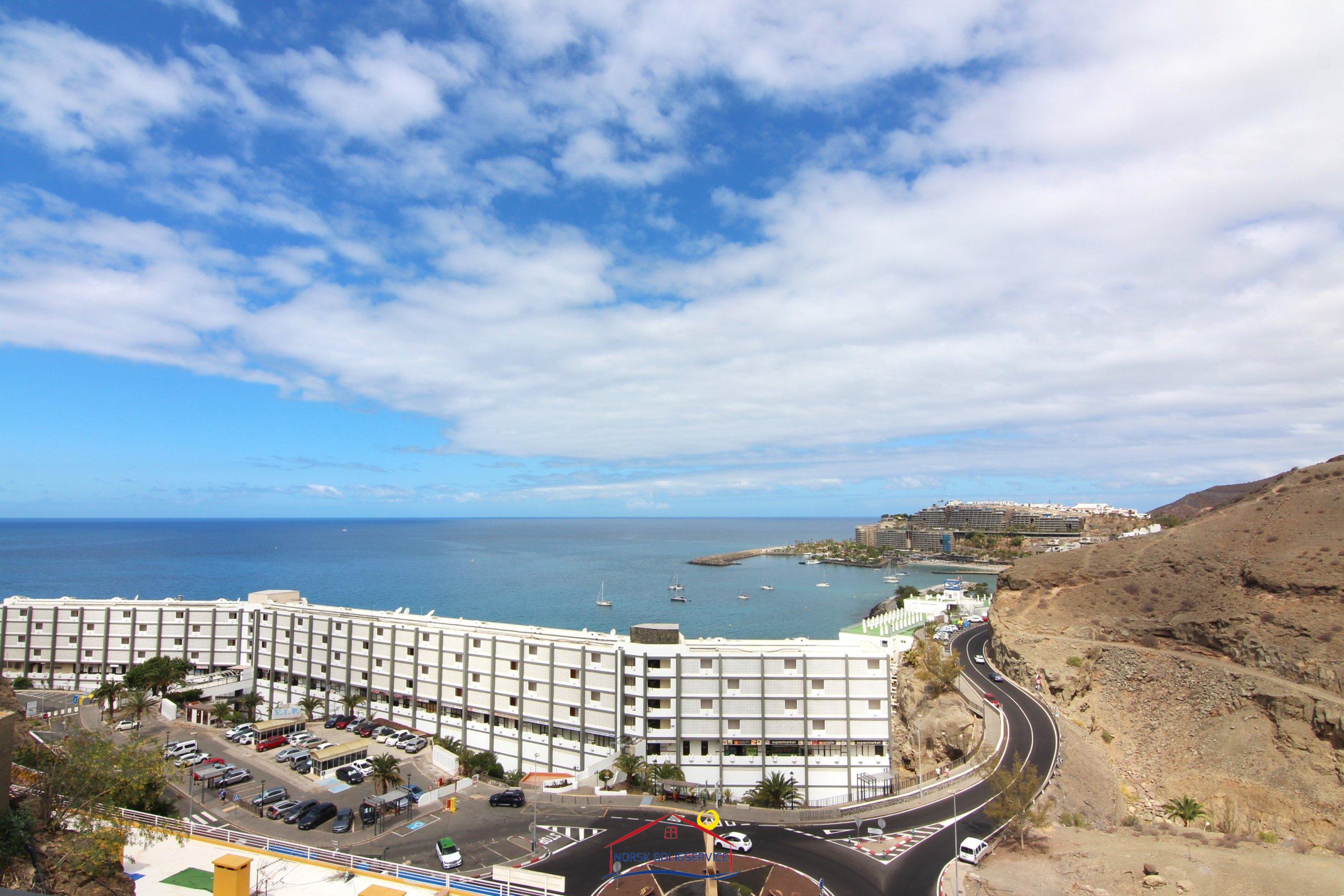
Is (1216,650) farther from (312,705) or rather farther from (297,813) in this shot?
(312,705)

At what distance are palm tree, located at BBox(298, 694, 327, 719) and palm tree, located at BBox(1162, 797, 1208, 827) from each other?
204 feet

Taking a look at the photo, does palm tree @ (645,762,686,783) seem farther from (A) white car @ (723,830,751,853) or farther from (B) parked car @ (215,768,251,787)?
(B) parked car @ (215,768,251,787)

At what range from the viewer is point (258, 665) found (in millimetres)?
62031

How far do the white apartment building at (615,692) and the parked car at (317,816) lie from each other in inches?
544

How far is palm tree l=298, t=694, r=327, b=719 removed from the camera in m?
55.1

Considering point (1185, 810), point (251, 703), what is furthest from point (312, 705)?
point (1185, 810)

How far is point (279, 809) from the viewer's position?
36.8m

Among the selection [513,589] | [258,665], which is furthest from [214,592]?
[258,665]

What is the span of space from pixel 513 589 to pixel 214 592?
5900cm

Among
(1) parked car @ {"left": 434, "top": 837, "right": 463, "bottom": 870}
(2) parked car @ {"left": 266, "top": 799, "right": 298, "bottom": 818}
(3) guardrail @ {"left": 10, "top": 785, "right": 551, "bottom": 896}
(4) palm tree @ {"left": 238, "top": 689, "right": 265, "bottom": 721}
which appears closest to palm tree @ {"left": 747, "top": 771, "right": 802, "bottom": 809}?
(1) parked car @ {"left": 434, "top": 837, "right": 463, "bottom": 870}

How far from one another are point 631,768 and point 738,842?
1290cm

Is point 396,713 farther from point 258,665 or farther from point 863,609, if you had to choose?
point 863,609

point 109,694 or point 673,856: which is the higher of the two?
point 109,694

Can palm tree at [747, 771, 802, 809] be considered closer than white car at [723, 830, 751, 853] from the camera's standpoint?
No
